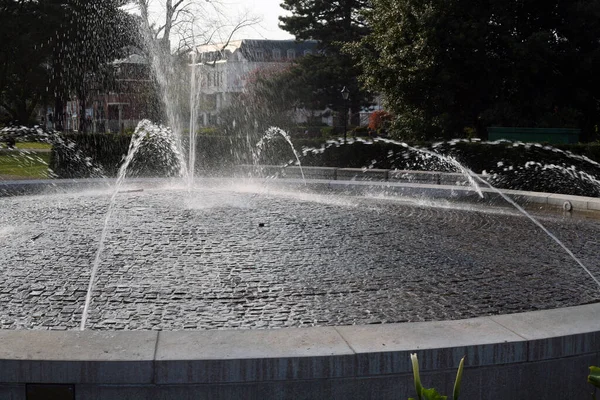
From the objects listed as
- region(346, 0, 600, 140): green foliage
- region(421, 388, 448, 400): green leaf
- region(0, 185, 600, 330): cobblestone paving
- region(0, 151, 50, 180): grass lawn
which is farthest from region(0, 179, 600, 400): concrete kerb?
region(346, 0, 600, 140): green foliage

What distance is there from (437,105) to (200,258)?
18924 mm

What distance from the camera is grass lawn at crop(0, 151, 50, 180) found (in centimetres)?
2244

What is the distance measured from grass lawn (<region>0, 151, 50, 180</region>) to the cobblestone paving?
12.1m

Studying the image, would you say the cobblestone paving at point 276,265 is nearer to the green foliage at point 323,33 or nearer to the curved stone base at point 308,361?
the curved stone base at point 308,361

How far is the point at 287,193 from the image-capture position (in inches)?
552

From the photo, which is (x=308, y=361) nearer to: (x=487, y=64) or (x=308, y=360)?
(x=308, y=360)

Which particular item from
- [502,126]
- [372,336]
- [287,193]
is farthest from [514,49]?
[372,336]

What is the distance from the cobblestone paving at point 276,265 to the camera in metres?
5.07

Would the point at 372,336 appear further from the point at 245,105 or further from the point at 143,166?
the point at 245,105

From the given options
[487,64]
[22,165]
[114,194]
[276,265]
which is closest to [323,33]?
[487,64]

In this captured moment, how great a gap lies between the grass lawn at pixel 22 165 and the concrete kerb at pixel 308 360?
1893 cm

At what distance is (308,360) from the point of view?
10.7 ft

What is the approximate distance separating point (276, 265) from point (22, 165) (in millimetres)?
22899

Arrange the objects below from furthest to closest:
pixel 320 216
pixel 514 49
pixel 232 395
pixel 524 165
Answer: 1. pixel 514 49
2. pixel 524 165
3. pixel 320 216
4. pixel 232 395
